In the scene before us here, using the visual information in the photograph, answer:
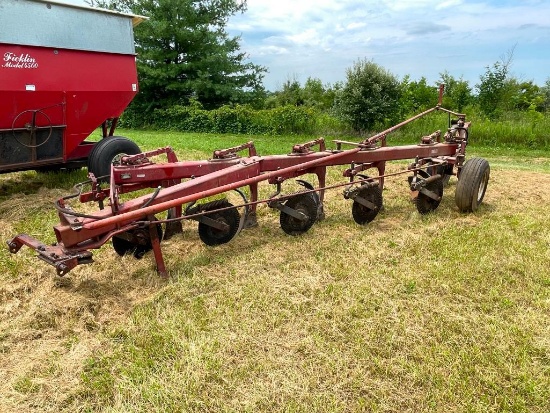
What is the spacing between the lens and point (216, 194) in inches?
169

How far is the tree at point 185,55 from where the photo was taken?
74.0 feet

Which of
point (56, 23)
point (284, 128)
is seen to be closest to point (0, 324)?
point (56, 23)

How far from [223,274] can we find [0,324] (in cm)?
163

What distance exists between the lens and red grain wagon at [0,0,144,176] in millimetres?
5297

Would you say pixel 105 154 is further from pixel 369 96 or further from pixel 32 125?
pixel 369 96

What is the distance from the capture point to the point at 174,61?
23.6 meters

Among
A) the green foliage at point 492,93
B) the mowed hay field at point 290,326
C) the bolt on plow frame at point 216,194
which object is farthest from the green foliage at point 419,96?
the mowed hay field at point 290,326

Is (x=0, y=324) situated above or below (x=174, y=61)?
below

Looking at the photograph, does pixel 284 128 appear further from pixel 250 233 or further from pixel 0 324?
pixel 0 324

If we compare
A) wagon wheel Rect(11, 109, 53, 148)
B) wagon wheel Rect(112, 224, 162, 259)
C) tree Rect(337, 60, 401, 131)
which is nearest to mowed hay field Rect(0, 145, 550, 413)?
wagon wheel Rect(112, 224, 162, 259)

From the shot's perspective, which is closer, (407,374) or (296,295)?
(407,374)

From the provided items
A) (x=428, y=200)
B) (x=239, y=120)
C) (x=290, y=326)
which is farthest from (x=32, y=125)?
(x=239, y=120)

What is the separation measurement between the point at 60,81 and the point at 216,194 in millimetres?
3026

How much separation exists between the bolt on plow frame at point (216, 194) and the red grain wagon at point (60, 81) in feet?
4.97
